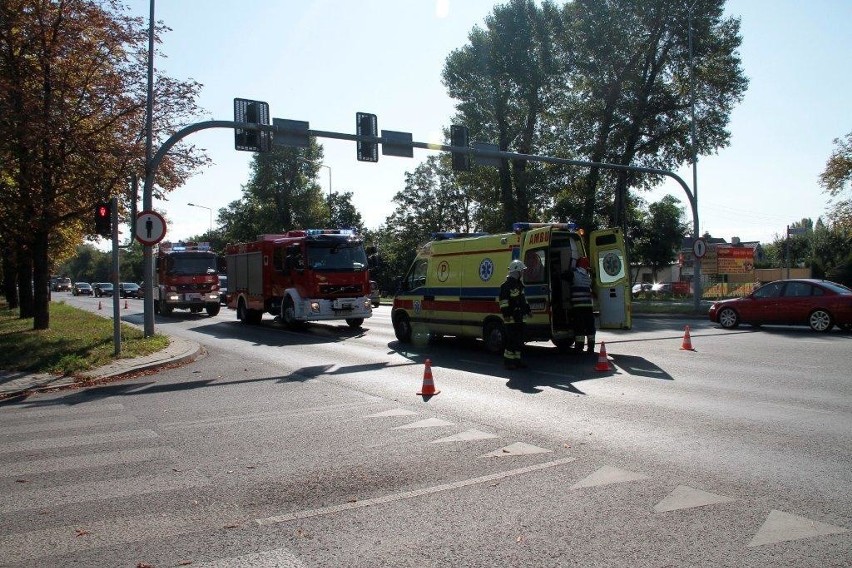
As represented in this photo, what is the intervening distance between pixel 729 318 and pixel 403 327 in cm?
938

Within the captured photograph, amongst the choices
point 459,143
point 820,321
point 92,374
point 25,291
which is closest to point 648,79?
point 459,143

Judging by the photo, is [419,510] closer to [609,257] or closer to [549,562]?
[549,562]

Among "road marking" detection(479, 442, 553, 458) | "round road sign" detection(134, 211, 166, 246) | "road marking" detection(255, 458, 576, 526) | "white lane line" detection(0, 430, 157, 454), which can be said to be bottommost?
"road marking" detection(255, 458, 576, 526)

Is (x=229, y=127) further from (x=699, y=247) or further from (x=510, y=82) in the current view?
(x=510, y=82)

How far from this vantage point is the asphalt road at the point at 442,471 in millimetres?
4246

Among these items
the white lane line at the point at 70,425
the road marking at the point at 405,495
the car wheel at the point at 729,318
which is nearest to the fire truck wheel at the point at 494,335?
the white lane line at the point at 70,425

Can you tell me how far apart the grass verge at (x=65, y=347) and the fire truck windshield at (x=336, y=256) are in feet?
15.0

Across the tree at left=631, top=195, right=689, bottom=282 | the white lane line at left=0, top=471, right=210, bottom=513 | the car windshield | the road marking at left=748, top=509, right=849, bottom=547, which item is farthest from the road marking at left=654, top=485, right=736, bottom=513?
the tree at left=631, top=195, right=689, bottom=282

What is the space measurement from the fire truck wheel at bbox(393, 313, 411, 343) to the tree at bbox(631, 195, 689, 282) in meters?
54.0

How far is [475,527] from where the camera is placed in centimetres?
454

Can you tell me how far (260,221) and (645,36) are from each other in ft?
132

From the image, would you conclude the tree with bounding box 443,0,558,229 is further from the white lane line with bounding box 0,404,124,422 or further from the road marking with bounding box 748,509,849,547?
the road marking with bounding box 748,509,849,547

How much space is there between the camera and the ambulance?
13.4 meters

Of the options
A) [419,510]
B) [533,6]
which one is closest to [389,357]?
[419,510]
